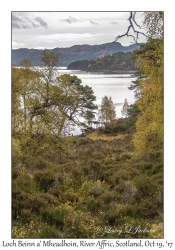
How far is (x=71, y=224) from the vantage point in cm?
693

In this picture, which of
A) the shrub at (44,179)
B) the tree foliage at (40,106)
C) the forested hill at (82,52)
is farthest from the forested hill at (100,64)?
the shrub at (44,179)

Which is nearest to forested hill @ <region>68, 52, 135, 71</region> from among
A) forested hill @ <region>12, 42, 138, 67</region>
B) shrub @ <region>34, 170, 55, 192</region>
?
forested hill @ <region>12, 42, 138, 67</region>

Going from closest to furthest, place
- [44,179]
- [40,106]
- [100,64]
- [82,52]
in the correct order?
[44,179], [82,52], [100,64], [40,106]

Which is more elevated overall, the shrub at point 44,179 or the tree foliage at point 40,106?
the tree foliage at point 40,106

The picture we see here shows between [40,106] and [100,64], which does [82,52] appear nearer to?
[100,64]

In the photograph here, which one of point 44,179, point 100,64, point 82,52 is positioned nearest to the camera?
point 44,179

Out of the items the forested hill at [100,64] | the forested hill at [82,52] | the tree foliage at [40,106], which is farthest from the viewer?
the tree foliage at [40,106]

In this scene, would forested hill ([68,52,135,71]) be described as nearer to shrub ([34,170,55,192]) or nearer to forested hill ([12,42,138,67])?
forested hill ([12,42,138,67])

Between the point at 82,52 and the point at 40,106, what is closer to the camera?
the point at 82,52

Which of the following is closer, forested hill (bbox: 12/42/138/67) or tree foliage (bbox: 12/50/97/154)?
forested hill (bbox: 12/42/138/67)

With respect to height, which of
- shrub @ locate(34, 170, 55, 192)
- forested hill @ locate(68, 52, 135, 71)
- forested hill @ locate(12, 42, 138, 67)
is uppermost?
forested hill @ locate(12, 42, 138, 67)

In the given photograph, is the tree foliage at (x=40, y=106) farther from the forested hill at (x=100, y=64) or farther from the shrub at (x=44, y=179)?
the shrub at (x=44, y=179)

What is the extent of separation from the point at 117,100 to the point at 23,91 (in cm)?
4079

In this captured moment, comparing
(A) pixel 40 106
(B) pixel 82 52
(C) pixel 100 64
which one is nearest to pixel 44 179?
(B) pixel 82 52
